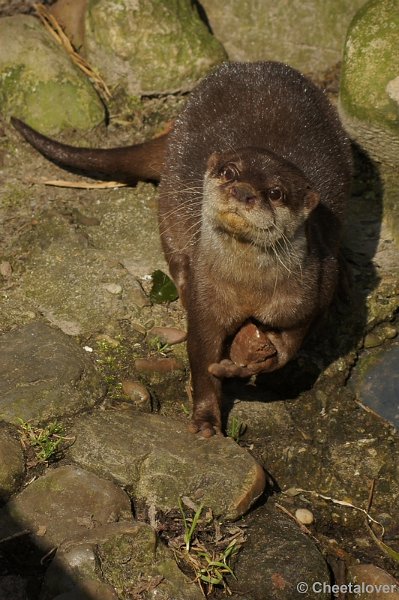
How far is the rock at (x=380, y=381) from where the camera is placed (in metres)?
2.96

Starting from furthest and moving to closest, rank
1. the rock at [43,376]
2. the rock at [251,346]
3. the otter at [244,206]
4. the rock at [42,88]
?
the rock at [42,88] < the rock at [251,346] < the rock at [43,376] < the otter at [244,206]

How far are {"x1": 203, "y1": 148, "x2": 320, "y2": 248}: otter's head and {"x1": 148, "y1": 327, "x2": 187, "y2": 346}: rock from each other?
0.51 meters

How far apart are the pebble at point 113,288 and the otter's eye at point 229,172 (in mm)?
775

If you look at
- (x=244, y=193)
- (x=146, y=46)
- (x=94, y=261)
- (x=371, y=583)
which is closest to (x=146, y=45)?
(x=146, y=46)

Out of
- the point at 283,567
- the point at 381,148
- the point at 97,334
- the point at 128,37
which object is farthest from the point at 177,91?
the point at 283,567

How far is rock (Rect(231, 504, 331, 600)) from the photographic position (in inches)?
90.2

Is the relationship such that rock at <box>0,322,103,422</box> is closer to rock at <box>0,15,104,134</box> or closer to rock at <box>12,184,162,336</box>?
rock at <box>12,184,162,336</box>

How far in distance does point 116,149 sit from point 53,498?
4.88ft

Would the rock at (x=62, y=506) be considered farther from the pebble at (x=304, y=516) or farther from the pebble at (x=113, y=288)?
the pebble at (x=113, y=288)

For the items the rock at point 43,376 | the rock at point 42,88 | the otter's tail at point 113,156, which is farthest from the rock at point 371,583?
the rock at point 42,88

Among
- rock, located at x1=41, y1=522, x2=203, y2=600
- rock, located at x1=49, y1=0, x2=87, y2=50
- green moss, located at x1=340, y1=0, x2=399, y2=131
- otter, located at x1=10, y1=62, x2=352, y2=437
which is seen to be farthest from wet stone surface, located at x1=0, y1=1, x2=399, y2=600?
rock, located at x1=49, y1=0, x2=87, y2=50

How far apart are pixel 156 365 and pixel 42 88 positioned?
1.30 metres

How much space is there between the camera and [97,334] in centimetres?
297

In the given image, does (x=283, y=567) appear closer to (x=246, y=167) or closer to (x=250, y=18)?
(x=246, y=167)
